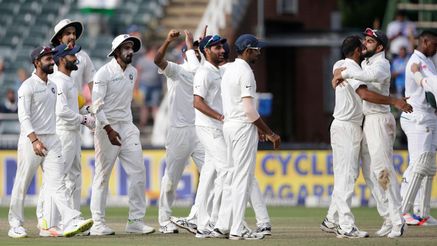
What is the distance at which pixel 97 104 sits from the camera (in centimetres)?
1756

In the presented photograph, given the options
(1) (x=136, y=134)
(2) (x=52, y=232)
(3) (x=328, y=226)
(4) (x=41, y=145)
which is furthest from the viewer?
(1) (x=136, y=134)

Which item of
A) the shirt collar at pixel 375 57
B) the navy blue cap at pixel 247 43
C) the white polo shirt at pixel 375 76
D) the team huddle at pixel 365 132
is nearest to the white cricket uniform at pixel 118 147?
the navy blue cap at pixel 247 43

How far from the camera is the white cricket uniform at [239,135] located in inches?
647

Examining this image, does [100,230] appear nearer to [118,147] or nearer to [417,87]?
[118,147]

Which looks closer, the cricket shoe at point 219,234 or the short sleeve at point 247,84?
the short sleeve at point 247,84

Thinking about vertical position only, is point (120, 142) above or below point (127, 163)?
above

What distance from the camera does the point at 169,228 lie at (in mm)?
18203

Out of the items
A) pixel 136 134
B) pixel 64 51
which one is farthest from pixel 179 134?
pixel 64 51

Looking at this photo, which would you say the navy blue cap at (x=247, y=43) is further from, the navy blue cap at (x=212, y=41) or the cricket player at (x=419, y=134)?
the cricket player at (x=419, y=134)

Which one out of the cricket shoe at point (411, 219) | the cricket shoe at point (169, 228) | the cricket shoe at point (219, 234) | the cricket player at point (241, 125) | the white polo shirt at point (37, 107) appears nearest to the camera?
the cricket player at point (241, 125)

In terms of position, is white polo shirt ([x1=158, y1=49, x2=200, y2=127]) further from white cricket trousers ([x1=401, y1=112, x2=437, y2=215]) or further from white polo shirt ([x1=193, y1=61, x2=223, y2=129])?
white cricket trousers ([x1=401, y1=112, x2=437, y2=215])

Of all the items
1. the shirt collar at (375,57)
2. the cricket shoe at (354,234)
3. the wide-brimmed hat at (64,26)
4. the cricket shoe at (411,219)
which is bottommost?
the cricket shoe at (411,219)

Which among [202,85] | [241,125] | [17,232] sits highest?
[202,85]

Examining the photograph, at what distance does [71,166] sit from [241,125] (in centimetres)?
280
